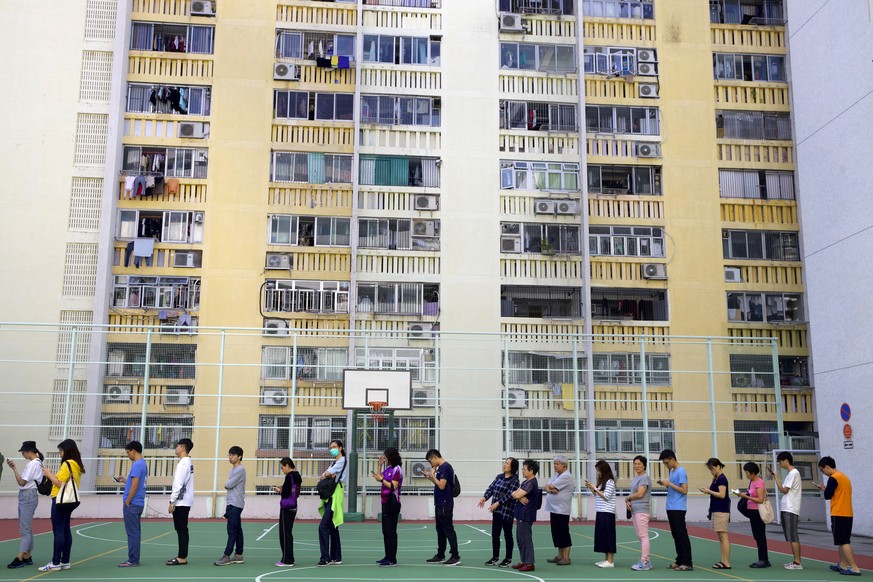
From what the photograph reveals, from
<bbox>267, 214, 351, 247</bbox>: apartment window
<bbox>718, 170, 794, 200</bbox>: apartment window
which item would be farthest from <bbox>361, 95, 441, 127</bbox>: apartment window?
<bbox>718, 170, 794, 200</bbox>: apartment window

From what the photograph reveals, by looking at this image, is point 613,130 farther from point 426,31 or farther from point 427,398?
point 427,398

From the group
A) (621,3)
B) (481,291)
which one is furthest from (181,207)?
(621,3)

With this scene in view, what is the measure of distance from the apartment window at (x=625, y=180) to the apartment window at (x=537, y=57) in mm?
3888

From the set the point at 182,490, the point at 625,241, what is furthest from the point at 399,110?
the point at 182,490

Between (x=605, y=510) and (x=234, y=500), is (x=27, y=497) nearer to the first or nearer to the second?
(x=234, y=500)

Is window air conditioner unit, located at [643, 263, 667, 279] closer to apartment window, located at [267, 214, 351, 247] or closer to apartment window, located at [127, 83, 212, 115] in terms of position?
apartment window, located at [267, 214, 351, 247]

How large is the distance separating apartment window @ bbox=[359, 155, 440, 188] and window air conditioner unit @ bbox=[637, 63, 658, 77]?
27.1ft

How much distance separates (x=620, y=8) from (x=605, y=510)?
24.6 metres

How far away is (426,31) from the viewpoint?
32.8 metres

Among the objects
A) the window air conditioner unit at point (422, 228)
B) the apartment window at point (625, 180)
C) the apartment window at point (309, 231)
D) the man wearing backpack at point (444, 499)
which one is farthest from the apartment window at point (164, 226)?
the man wearing backpack at point (444, 499)

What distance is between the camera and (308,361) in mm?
30500

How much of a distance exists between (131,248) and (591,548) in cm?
1955

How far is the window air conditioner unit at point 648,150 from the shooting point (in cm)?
3297

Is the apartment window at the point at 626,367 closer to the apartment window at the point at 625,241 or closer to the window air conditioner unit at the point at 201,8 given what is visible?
the apartment window at the point at 625,241
